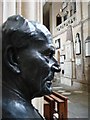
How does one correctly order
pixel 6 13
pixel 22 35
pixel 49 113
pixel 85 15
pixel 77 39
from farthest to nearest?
pixel 77 39 → pixel 85 15 → pixel 49 113 → pixel 6 13 → pixel 22 35

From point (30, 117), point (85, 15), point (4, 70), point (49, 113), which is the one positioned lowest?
point (49, 113)

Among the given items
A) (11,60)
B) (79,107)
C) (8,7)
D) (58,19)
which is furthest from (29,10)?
(58,19)

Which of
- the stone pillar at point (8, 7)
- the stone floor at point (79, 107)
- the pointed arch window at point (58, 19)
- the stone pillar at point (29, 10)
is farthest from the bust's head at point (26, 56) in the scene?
the pointed arch window at point (58, 19)

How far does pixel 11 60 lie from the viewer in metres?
0.65

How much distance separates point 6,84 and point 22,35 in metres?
0.14

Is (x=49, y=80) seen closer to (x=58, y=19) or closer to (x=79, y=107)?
(x=79, y=107)

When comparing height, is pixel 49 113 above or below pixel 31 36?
below

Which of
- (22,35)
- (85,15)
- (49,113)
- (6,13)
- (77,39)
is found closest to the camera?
(22,35)

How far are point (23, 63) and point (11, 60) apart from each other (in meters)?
0.03

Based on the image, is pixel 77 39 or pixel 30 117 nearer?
pixel 30 117

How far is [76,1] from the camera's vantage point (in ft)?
38.3

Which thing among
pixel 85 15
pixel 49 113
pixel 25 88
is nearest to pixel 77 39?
pixel 85 15

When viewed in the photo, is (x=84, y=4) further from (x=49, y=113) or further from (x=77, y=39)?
(x=49, y=113)

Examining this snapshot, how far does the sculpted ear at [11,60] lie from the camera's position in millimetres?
647
